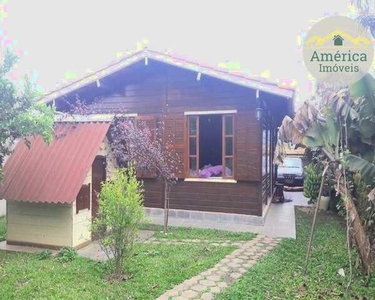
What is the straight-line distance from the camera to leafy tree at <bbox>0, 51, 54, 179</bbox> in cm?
615

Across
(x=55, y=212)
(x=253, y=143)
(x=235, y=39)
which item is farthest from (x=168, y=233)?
(x=235, y=39)

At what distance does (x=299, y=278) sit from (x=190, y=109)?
5846 millimetres

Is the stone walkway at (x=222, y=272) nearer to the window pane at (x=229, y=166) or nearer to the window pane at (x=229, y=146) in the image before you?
the window pane at (x=229, y=166)

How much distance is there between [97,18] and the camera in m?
26.9

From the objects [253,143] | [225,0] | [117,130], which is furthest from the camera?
[225,0]

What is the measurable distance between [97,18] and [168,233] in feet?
75.4

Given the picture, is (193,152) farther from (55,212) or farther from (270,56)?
(270,56)

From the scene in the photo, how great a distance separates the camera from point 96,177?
778cm

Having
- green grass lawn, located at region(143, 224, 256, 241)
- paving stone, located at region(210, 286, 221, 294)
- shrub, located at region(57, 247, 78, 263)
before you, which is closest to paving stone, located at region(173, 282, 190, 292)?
paving stone, located at region(210, 286, 221, 294)

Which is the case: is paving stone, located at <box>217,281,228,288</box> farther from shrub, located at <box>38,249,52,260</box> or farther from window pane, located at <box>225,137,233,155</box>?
window pane, located at <box>225,137,233,155</box>

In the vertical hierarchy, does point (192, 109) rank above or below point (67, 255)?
above

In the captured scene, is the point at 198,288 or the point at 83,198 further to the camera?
the point at 83,198

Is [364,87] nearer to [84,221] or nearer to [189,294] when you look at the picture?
[189,294]

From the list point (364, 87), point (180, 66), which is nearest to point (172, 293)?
point (364, 87)
